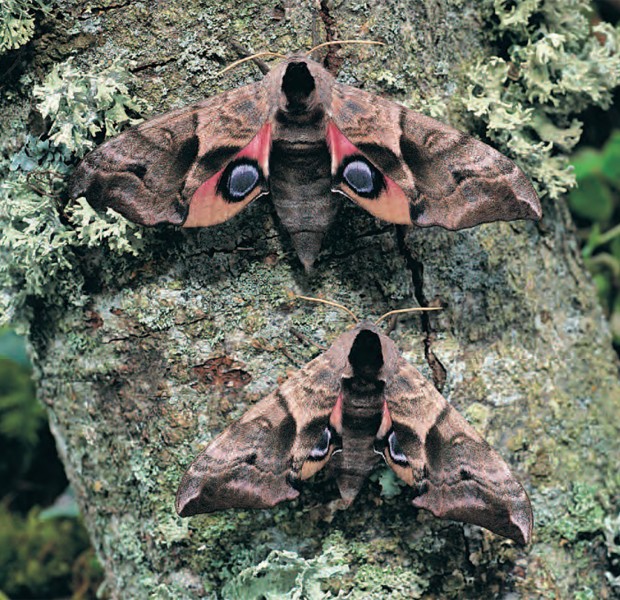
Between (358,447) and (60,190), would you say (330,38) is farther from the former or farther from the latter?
(358,447)

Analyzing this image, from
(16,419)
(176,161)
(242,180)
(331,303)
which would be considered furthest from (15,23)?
(16,419)

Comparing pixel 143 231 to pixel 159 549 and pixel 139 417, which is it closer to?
pixel 139 417

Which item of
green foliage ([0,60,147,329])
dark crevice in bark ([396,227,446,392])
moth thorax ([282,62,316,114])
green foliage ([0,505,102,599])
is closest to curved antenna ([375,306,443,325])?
dark crevice in bark ([396,227,446,392])

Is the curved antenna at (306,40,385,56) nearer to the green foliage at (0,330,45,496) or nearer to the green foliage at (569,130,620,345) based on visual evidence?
the green foliage at (569,130,620,345)

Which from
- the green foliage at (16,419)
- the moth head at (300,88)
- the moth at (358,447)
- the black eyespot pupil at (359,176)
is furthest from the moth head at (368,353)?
the green foliage at (16,419)

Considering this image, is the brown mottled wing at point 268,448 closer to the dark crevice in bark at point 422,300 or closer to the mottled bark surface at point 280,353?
the mottled bark surface at point 280,353
